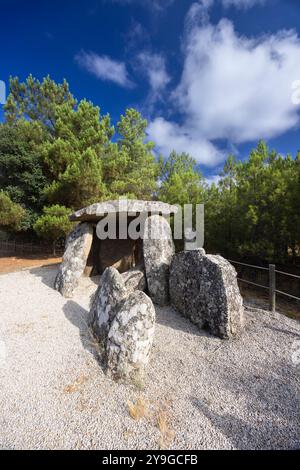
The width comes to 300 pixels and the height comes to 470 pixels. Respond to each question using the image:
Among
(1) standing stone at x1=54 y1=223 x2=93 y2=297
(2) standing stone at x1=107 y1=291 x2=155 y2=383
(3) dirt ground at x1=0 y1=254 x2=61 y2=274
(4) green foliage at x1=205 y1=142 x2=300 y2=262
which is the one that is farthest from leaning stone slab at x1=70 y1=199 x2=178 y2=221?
(3) dirt ground at x1=0 y1=254 x2=61 y2=274

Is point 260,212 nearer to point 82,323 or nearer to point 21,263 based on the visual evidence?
point 82,323

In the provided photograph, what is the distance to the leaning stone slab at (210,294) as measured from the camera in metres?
3.25

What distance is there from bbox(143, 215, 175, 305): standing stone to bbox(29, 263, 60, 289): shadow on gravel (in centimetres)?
271

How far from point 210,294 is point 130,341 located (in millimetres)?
1550

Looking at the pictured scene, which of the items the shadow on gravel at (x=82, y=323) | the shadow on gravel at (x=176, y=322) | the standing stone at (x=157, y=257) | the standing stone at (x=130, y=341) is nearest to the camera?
the standing stone at (x=130, y=341)

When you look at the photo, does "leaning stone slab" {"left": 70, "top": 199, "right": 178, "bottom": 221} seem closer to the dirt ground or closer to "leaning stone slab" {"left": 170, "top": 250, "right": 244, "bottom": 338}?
"leaning stone slab" {"left": 170, "top": 250, "right": 244, "bottom": 338}

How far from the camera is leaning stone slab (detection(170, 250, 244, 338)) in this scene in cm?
325

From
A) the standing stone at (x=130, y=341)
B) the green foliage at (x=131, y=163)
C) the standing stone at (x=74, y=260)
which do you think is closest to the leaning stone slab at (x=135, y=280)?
the standing stone at (x=74, y=260)

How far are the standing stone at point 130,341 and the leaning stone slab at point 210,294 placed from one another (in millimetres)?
1194

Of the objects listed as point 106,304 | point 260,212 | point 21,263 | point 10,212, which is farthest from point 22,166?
point 260,212

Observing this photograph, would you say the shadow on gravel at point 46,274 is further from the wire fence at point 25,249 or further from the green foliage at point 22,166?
the wire fence at point 25,249

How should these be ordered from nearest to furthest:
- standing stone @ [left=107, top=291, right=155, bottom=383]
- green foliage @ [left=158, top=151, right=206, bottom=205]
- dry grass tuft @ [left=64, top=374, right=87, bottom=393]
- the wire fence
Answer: dry grass tuft @ [left=64, top=374, right=87, bottom=393]
standing stone @ [left=107, top=291, right=155, bottom=383]
green foliage @ [left=158, top=151, right=206, bottom=205]
the wire fence

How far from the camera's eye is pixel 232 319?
10.7 ft

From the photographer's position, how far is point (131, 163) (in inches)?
442
